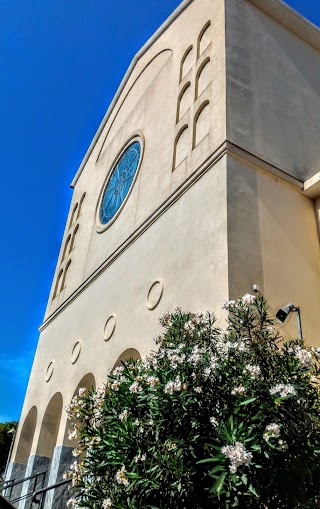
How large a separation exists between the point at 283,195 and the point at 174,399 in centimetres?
555

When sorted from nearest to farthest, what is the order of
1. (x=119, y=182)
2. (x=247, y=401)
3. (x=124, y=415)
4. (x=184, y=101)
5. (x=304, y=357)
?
1. (x=247, y=401)
2. (x=304, y=357)
3. (x=124, y=415)
4. (x=184, y=101)
5. (x=119, y=182)

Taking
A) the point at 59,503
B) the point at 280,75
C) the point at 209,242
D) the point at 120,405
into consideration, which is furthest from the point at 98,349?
the point at 280,75

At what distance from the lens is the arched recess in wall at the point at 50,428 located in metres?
12.5

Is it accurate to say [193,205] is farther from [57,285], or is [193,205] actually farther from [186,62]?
[57,285]

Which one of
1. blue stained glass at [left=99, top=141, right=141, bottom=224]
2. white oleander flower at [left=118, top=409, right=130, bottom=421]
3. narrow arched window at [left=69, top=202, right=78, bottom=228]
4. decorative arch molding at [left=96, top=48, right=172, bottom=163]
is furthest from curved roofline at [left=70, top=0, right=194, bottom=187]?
white oleander flower at [left=118, top=409, right=130, bottom=421]

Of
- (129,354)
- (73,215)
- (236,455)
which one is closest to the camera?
(236,455)

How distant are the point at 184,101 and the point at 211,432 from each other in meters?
9.30

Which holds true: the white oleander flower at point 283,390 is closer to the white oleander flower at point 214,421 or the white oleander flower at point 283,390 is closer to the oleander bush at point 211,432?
the oleander bush at point 211,432

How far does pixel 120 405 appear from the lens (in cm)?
499

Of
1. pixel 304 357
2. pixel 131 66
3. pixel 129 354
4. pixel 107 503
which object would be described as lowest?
pixel 107 503

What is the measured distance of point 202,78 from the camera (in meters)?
11.3

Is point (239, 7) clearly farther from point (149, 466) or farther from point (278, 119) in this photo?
point (149, 466)

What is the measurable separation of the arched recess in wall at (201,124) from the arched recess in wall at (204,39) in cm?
216

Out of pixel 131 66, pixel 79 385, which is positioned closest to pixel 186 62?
pixel 131 66
